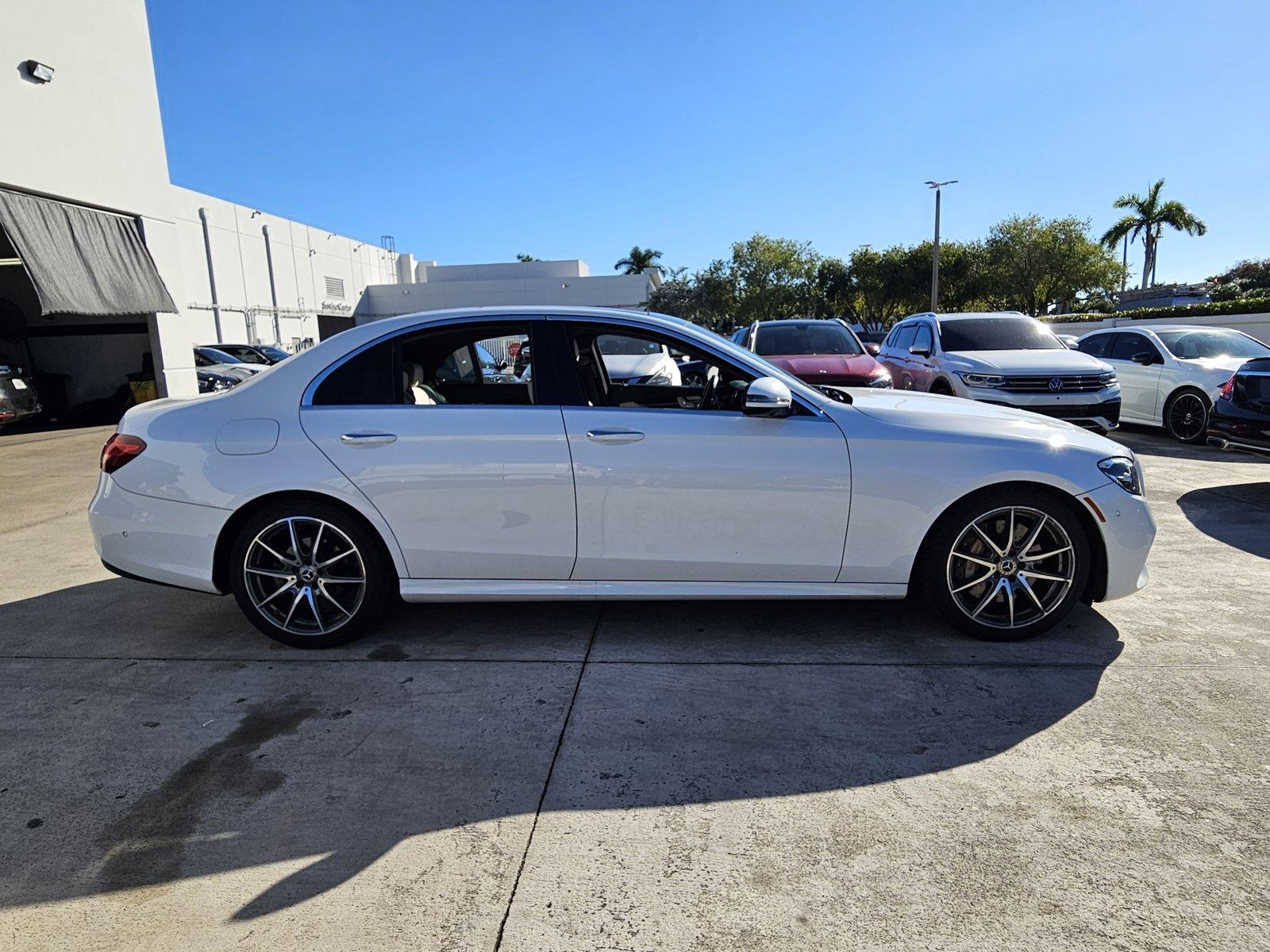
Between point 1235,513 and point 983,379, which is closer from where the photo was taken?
point 1235,513

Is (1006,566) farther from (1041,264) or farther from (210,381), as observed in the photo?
(1041,264)

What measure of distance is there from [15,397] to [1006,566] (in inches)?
601

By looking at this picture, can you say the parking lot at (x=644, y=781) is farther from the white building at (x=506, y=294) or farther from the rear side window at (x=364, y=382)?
the white building at (x=506, y=294)

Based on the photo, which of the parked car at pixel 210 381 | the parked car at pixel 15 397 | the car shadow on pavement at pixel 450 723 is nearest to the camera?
the car shadow on pavement at pixel 450 723

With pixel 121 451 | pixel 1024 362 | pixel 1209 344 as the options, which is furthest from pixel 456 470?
pixel 1209 344

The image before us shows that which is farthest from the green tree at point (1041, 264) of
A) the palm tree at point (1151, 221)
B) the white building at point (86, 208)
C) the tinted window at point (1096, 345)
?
the white building at point (86, 208)

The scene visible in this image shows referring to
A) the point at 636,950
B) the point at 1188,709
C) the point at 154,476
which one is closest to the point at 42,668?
the point at 154,476

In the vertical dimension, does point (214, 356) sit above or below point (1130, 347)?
above

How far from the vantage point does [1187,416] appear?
1035 cm

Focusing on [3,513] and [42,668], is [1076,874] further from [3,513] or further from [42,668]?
[3,513]

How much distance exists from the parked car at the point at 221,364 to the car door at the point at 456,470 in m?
16.5

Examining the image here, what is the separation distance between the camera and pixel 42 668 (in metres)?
3.84

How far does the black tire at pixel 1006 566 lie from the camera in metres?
3.79

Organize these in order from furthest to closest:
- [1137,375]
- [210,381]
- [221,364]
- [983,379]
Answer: [221,364], [210,381], [1137,375], [983,379]
